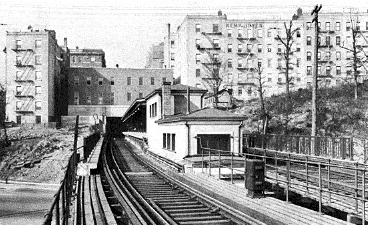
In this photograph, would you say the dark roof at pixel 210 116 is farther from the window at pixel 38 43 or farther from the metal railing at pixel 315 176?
the window at pixel 38 43

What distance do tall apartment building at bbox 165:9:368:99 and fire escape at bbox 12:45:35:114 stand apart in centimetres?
2729

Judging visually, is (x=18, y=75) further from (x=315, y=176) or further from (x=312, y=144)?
(x=315, y=176)

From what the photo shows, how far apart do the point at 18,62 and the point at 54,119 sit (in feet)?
39.6

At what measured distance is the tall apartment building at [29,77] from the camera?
2886 inches

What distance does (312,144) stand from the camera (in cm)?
2438

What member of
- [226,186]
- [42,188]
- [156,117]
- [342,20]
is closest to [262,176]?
[226,186]

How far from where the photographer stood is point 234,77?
242 ft

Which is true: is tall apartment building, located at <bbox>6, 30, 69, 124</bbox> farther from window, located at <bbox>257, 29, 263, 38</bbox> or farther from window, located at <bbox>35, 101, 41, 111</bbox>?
window, located at <bbox>257, 29, 263, 38</bbox>

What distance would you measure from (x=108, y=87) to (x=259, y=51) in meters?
30.4

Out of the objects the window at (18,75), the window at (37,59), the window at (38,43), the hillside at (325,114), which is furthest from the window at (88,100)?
the hillside at (325,114)

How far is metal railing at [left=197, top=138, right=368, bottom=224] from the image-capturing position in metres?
9.29

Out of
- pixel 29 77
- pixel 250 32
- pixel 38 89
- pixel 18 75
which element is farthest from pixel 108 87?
pixel 250 32

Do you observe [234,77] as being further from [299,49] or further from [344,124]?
[344,124]

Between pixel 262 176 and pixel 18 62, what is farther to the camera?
pixel 18 62
